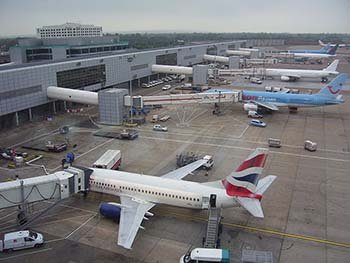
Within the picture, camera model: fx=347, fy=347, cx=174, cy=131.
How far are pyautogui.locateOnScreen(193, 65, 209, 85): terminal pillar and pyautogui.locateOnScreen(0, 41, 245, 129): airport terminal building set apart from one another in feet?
56.7

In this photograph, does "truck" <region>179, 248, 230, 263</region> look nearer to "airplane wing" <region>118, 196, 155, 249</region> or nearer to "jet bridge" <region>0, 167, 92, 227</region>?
"airplane wing" <region>118, 196, 155, 249</region>

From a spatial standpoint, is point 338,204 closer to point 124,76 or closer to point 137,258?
point 137,258

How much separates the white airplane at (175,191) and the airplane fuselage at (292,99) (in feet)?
165

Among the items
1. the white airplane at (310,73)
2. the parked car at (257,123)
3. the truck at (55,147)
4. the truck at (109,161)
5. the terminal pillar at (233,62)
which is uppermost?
the terminal pillar at (233,62)

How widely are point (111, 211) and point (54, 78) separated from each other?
182ft

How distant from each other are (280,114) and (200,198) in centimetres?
5507

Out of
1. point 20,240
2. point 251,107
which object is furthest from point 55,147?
point 251,107

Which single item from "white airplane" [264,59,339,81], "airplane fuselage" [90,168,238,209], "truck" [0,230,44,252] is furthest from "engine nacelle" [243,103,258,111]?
"white airplane" [264,59,339,81]

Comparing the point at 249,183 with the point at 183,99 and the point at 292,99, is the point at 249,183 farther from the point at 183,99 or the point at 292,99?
the point at 292,99

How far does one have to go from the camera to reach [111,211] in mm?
34656

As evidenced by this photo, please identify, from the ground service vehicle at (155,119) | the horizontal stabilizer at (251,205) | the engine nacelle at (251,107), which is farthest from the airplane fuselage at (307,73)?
the horizontal stabilizer at (251,205)

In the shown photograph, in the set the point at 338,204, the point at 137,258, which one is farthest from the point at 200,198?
the point at 338,204

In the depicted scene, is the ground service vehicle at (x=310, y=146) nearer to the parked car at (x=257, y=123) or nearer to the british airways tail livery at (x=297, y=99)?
the parked car at (x=257, y=123)

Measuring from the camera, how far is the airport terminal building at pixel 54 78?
6931 centimetres
